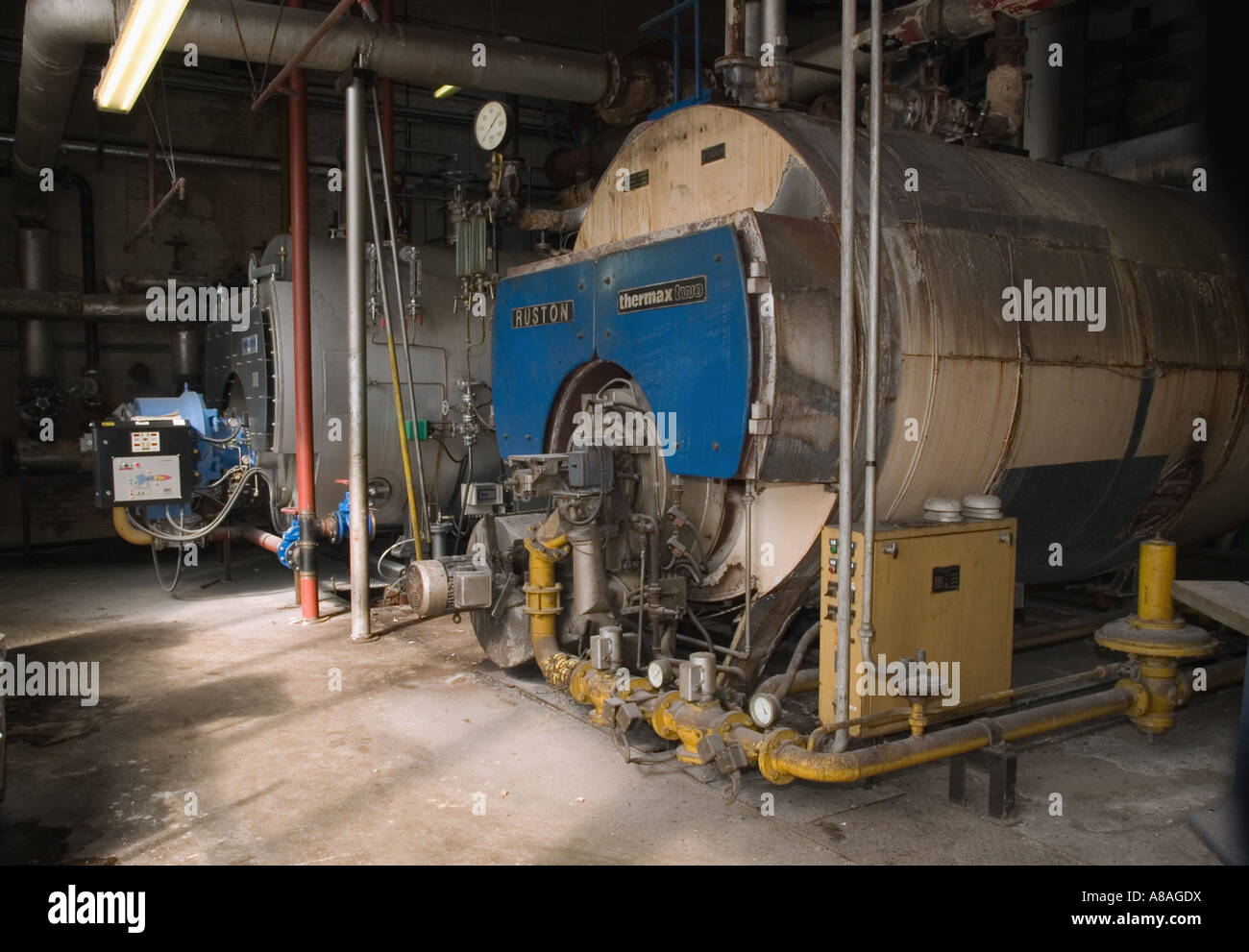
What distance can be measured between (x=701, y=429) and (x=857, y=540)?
0.79 meters

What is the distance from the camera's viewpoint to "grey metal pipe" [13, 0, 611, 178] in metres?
6.18

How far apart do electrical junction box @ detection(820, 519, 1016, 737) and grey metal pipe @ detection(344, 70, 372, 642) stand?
312cm

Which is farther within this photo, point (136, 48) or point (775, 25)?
point (136, 48)

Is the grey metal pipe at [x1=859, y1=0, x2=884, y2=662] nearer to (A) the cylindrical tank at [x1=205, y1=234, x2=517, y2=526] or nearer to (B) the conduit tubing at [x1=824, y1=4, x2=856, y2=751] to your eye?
(B) the conduit tubing at [x1=824, y1=4, x2=856, y2=751]

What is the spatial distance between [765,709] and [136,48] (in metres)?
4.26

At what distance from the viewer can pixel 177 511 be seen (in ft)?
23.2

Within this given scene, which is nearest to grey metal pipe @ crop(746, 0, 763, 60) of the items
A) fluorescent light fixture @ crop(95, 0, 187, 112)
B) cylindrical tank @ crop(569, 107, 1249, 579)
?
cylindrical tank @ crop(569, 107, 1249, 579)

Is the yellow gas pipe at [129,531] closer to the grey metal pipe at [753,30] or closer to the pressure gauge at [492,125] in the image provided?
the pressure gauge at [492,125]

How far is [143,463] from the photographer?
22.0 ft

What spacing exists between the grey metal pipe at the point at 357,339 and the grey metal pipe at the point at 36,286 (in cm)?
504

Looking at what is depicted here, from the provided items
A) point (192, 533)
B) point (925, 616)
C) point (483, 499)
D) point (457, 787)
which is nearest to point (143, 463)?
point (192, 533)

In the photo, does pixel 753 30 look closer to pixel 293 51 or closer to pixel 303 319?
pixel 303 319
